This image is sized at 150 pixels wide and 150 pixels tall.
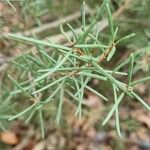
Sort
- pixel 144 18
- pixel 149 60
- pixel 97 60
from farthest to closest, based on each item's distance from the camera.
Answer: pixel 144 18, pixel 149 60, pixel 97 60

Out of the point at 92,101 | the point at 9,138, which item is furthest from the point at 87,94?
the point at 9,138

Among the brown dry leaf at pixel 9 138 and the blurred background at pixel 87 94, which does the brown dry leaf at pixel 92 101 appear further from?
the brown dry leaf at pixel 9 138

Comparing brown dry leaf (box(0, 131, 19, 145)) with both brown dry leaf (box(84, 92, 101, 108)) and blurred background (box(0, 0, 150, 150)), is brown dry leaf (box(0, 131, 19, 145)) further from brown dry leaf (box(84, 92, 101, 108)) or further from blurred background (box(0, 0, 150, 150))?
brown dry leaf (box(84, 92, 101, 108))

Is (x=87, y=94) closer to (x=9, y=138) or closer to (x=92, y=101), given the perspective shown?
(x=92, y=101)

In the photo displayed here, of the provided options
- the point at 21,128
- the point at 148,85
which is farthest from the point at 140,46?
the point at 21,128

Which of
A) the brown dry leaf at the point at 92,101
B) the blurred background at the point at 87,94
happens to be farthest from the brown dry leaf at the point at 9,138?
the brown dry leaf at the point at 92,101

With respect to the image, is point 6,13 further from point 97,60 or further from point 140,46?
Result: point 97,60

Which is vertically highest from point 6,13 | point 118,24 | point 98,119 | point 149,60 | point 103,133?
point 6,13

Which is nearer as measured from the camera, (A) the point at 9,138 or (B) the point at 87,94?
(A) the point at 9,138

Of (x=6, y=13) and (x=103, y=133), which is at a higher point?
(x=6, y=13)
